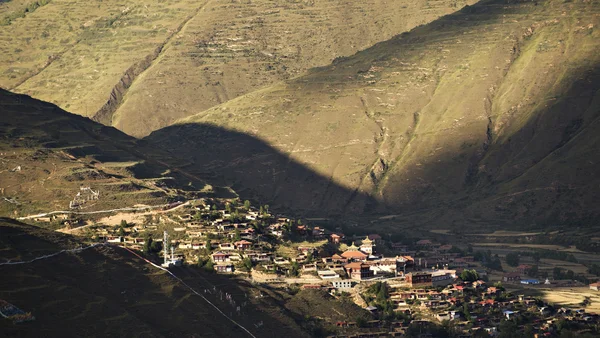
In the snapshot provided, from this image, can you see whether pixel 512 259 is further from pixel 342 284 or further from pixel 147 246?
pixel 147 246

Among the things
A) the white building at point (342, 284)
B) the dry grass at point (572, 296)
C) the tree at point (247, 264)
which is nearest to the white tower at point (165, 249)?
the tree at point (247, 264)

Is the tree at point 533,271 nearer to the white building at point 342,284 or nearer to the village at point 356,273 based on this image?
the village at point 356,273

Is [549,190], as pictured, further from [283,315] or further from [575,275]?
[283,315]

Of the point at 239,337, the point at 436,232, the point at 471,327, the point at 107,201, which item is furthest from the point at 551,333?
the point at 436,232

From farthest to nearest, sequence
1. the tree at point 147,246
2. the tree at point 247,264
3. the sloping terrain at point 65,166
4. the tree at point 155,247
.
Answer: the sloping terrain at point 65,166
the tree at point 155,247
the tree at point 247,264
the tree at point 147,246

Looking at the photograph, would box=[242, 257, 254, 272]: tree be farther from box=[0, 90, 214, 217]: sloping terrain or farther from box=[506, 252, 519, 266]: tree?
box=[506, 252, 519, 266]: tree

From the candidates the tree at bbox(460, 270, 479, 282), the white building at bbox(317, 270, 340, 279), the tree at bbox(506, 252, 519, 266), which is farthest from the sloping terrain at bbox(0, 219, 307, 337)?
the tree at bbox(506, 252, 519, 266)

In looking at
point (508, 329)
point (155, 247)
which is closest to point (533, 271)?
point (508, 329)
